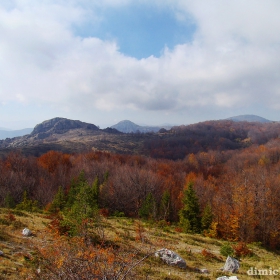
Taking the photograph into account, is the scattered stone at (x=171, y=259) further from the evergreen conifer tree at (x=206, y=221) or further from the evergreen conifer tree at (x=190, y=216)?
the evergreen conifer tree at (x=206, y=221)

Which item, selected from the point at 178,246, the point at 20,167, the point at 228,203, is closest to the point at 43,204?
the point at 20,167

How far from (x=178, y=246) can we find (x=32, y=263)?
39.5 feet

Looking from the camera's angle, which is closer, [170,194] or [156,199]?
[156,199]

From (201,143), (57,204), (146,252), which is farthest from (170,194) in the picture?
(201,143)

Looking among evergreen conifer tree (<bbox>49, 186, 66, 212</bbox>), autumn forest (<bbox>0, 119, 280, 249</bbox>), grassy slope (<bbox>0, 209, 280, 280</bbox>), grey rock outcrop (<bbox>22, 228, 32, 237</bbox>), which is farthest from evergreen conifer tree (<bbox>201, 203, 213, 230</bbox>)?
grey rock outcrop (<bbox>22, 228, 32, 237</bbox>)

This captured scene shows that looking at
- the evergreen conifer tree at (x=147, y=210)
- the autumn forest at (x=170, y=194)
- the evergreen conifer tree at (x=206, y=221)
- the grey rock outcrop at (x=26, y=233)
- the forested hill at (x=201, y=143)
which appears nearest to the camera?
the grey rock outcrop at (x=26, y=233)

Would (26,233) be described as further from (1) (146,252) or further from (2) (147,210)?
(2) (147,210)

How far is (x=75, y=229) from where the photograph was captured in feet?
45.6

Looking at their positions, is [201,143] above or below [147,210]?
above

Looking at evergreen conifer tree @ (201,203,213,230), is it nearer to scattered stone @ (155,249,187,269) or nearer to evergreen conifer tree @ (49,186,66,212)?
scattered stone @ (155,249,187,269)

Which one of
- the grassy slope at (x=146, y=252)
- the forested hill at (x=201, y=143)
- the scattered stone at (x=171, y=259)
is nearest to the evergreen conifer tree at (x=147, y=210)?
the grassy slope at (x=146, y=252)

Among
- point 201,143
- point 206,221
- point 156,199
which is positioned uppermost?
point 201,143

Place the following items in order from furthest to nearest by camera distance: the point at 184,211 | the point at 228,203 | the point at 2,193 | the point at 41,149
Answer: the point at 41,149 → the point at 2,193 → the point at 228,203 → the point at 184,211

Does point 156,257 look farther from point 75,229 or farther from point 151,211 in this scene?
point 151,211
